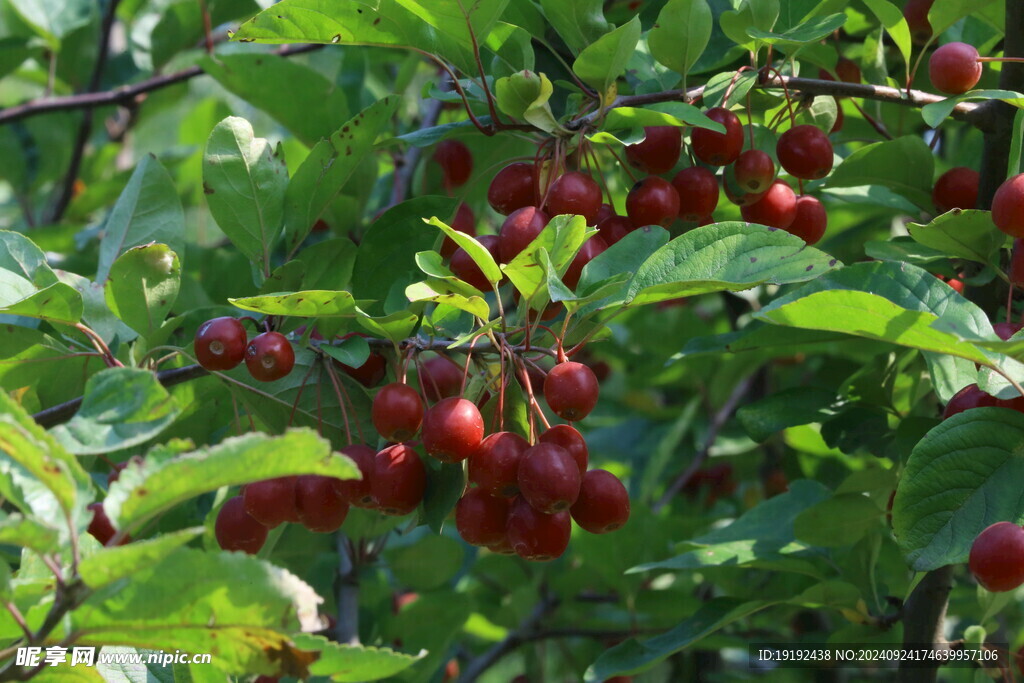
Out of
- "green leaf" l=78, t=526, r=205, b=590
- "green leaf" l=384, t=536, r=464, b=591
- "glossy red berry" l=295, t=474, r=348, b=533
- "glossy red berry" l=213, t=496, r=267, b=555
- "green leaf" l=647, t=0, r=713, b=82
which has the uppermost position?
"green leaf" l=647, t=0, r=713, b=82

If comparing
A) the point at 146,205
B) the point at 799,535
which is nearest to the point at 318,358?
the point at 146,205

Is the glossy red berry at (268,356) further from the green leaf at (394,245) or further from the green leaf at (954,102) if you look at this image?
the green leaf at (954,102)

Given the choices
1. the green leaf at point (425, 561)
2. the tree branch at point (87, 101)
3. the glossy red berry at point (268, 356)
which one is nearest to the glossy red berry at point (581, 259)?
the glossy red berry at point (268, 356)

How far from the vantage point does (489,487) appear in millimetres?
1087

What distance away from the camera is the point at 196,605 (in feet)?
2.75

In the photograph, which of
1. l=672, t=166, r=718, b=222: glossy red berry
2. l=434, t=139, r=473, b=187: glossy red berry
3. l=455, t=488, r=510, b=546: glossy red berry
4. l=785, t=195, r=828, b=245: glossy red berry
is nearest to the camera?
l=455, t=488, r=510, b=546: glossy red berry

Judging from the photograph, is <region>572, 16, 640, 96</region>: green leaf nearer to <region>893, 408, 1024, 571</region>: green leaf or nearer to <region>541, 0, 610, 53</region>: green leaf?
<region>541, 0, 610, 53</region>: green leaf

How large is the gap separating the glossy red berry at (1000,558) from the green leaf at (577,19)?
809 mm

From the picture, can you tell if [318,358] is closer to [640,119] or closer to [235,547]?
[235,547]

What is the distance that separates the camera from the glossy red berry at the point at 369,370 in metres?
1.37

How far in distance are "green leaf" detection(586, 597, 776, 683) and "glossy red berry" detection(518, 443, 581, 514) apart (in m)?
0.61

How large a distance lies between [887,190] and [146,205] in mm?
1174

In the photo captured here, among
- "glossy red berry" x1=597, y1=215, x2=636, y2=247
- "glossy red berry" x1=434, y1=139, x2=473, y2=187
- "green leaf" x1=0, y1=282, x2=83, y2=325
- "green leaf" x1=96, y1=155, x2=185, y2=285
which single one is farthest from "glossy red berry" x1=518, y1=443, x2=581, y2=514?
"glossy red berry" x1=434, y1=139, x2=473, y2=187

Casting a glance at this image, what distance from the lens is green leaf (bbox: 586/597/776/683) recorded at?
61.2 inches
